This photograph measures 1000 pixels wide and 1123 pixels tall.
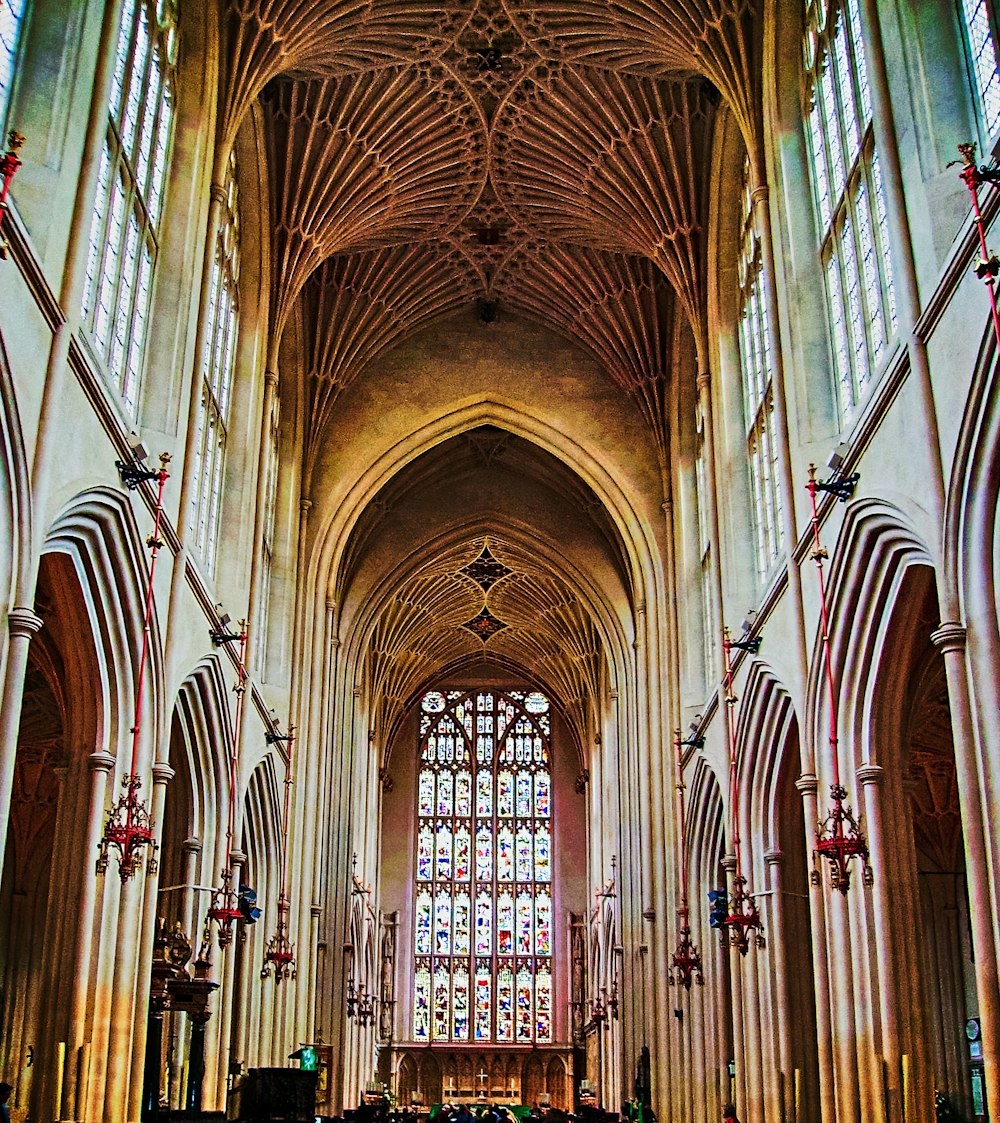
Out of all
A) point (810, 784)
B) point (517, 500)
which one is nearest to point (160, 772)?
point (810, 784)

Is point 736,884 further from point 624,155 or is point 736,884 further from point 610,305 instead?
point 610,305

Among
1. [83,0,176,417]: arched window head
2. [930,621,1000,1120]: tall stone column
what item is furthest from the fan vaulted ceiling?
[930,621,1000,1120]: tall stone column

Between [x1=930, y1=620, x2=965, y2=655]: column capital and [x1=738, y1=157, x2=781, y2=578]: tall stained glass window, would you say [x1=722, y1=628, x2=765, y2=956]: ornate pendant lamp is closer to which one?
[x1=738, y1=157, x2=781, y2=578]: tall stained glass window

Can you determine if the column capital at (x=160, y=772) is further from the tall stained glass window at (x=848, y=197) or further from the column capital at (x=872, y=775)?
the tall stained glass window at (x=848, y=197)

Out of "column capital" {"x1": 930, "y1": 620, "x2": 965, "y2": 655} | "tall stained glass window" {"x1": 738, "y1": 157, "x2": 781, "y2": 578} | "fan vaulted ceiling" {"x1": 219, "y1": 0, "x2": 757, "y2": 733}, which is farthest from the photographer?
"fan vaulted ceiling" {"x1": 219, "y1": 0, "x2": 757, "y2": 733}

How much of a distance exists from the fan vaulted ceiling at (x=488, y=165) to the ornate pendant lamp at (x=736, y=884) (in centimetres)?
656

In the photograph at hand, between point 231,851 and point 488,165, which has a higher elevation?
point 488,165

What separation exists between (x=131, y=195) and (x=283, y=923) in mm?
12435

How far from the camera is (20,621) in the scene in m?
11.0

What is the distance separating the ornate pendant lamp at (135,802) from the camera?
1301 cm

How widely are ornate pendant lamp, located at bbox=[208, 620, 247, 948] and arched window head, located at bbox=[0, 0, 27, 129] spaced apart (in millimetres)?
8444

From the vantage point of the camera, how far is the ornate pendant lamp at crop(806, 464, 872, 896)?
1298 centimetres

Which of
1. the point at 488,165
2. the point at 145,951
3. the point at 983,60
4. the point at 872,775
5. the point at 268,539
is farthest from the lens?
the point at 268,539

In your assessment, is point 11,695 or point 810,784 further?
point 810,784
